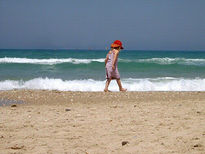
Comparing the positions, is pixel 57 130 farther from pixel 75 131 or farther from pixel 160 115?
pixel 160 115

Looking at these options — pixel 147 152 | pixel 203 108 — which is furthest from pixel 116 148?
pixel 203 108

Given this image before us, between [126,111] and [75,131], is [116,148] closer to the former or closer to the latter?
[75,131]

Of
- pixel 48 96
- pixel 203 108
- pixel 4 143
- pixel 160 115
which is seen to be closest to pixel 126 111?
pixel 160 115

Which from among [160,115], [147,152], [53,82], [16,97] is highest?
[53,82]

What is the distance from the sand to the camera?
11.3ft

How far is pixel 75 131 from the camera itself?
164 inches

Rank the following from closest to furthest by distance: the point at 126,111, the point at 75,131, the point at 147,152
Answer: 1. the point at 147,152
2. the point at 75,131
3. the point at 126,111

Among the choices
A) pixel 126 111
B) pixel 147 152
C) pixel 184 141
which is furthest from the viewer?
pixel 126 111

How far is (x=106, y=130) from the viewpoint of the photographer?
419 centimetres

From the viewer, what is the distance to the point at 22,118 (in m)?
5.10

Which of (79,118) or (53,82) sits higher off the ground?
(53,82)

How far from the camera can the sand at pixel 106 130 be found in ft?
11.3

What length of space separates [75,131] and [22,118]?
1.32m

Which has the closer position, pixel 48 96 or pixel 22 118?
pixel 22 118
